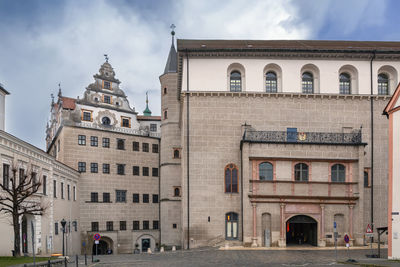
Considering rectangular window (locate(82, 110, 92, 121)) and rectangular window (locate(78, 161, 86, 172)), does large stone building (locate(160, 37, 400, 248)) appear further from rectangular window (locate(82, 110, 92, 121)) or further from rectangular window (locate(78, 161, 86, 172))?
rectangular window (locate(82, 110, 92, 121))

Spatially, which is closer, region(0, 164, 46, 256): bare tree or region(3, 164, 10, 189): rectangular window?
region(0, 164, 46, 256): bare tree

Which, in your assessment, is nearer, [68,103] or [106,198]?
[106,198]

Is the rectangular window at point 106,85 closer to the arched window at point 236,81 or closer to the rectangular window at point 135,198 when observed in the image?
the rectangular window at point 135,198

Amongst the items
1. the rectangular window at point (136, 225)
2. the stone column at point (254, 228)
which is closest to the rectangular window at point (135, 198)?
the rectangular window at point (136, 225)

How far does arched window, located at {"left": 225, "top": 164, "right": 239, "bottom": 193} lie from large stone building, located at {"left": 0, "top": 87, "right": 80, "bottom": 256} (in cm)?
1521

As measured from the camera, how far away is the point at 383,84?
44.5 meters

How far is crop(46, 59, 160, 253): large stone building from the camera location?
5678 cm

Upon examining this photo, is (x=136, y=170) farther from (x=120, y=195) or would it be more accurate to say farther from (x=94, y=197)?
(x=94, y=197)

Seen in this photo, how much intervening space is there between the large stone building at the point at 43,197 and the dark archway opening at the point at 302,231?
20.4 meters

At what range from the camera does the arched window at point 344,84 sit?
44281mm

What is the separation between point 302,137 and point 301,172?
3.10 m

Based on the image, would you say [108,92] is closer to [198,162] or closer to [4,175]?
[198,162]

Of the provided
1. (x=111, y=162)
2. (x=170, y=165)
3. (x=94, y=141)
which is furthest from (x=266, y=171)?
(x=94, y=141)

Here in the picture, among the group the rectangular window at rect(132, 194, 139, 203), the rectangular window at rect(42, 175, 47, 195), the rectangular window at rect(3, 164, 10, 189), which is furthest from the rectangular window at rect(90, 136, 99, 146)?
the rectangular window at rect(3, 164, 10, 189)
